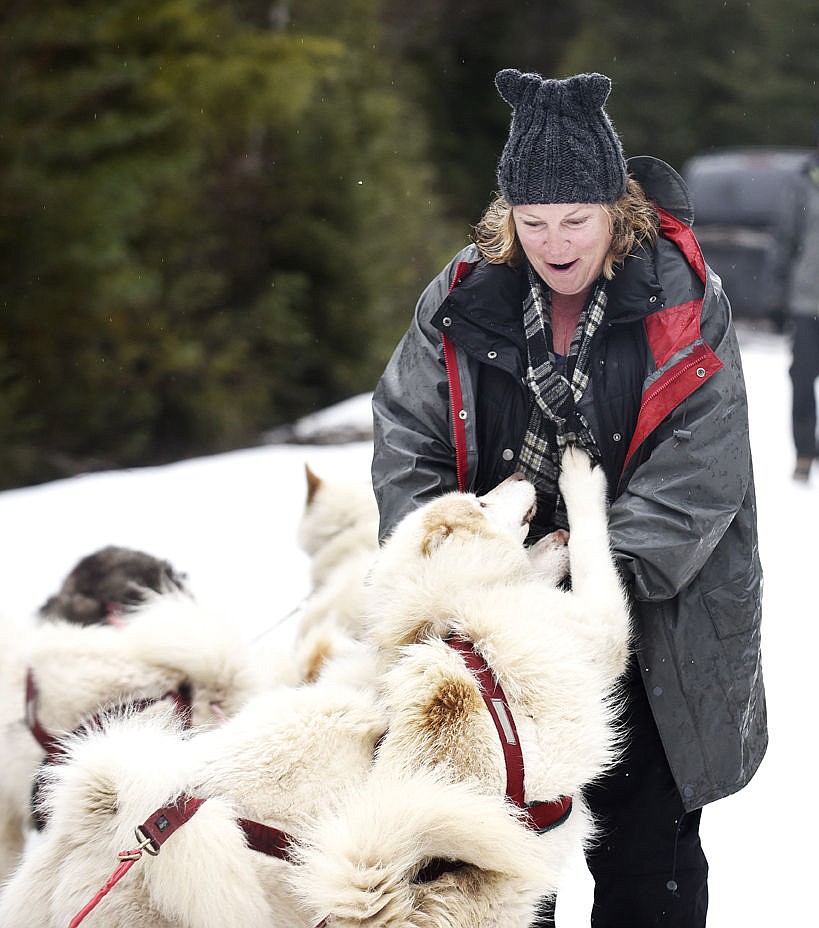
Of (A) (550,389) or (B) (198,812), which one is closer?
(B) (198,812)

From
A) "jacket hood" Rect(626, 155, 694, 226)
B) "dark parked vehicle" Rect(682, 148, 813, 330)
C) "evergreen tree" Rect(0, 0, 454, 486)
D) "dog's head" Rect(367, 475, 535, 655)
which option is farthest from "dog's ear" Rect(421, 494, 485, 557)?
"dark parked vehicle" Rect(682, 148, 813, 330)

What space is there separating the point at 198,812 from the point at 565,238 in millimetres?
1302

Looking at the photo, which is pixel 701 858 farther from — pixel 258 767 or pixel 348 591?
pixel 348 591

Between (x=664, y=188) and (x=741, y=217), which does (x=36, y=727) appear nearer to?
(x=664, y=188)

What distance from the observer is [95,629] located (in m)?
2.93

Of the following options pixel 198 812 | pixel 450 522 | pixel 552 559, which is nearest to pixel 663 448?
pixel 552 559

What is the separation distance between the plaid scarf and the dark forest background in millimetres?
5997

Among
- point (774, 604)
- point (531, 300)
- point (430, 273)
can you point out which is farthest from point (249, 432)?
point (531, 300)

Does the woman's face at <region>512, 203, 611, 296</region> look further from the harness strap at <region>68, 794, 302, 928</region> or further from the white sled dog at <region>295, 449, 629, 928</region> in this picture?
the harness strap at <region>68, 794, 302, 928</region>

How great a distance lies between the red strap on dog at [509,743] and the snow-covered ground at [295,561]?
3.51 feet

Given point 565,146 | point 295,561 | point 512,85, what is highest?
point 512,85

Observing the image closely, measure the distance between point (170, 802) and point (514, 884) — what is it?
0.62m

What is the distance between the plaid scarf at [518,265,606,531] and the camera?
2.24 metres

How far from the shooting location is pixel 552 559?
229cm
